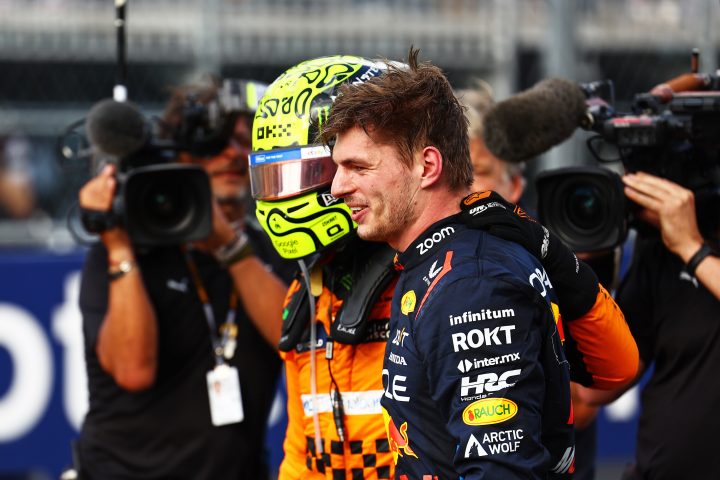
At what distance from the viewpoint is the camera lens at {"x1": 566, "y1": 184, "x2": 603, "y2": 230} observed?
3320mm

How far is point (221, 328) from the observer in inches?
161

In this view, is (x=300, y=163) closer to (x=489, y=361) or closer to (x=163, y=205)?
(x=489, y=361)

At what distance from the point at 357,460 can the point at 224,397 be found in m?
1.25

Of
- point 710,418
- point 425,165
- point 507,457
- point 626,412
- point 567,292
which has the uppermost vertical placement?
point 425,165

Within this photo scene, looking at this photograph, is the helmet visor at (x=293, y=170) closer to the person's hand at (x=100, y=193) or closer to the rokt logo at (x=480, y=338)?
the rokt logo at (x=480, y=338)

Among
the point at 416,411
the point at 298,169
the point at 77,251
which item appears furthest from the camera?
the point at 77,251

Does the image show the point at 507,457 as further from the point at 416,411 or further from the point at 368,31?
the point at 368,31

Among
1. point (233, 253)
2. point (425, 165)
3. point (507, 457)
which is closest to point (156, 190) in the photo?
point (233, 253)

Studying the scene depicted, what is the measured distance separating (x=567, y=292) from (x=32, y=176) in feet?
18.6

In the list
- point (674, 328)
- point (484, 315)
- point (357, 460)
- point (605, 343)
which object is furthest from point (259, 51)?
point (484, 315)

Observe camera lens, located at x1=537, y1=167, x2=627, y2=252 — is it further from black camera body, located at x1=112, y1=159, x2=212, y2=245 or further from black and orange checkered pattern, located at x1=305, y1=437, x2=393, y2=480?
black camera body, located at x1=112, y1=159, x2=212, y2=245

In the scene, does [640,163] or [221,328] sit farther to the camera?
[221,328]

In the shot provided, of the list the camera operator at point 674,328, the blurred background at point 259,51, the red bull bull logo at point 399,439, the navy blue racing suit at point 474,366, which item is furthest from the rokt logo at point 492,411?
the blurred background at point 259,51

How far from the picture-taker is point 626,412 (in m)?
6.38
